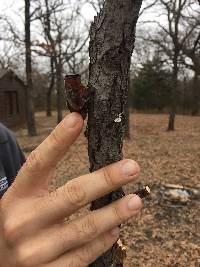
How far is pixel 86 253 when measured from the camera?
116 cm

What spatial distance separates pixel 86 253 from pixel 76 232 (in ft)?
0.35

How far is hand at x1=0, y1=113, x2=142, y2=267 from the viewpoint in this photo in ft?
3.47

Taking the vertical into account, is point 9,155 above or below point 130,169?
below

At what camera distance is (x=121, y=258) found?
157 cm

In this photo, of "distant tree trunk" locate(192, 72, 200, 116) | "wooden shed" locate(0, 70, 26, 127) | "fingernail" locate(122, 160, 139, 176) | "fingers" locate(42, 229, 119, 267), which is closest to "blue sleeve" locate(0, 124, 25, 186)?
"fingers" locate(42, 229, 119, 267)

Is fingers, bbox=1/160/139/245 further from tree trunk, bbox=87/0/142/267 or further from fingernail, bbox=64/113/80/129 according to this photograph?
tree trunk, bbox=87/0/142/267

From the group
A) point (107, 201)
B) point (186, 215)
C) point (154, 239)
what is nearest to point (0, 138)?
point (107, 201)

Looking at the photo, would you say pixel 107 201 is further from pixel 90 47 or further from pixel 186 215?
pixel 186 215

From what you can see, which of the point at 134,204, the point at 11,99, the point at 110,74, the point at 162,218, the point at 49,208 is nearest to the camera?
the point at 49,208

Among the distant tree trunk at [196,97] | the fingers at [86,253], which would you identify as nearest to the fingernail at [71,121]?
the fingers at [86,253]

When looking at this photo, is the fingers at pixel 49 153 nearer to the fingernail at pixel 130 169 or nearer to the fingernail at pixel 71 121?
the fingernail at pixel 71 121

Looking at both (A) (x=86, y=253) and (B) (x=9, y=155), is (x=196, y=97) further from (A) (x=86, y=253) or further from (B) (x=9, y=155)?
(A) (x=86, y=253)

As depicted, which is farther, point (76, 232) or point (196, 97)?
point (196, 97)

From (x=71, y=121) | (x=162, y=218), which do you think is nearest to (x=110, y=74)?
(x=71, y=121)
